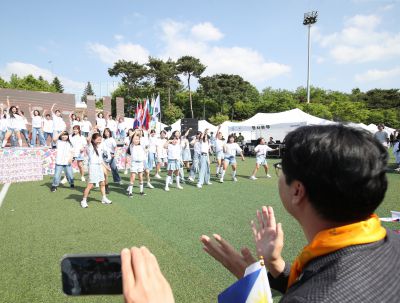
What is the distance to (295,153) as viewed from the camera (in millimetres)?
963

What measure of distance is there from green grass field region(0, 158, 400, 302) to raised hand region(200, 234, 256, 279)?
1881mm

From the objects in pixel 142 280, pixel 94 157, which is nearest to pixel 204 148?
pixel 94 157

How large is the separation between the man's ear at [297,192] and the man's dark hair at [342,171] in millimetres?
16

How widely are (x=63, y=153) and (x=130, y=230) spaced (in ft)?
16.2

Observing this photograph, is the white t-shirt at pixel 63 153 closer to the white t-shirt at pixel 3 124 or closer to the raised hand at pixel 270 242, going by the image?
the white t-shirt at pixel 3 124

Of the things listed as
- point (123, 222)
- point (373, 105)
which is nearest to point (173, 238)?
point (123, 222)

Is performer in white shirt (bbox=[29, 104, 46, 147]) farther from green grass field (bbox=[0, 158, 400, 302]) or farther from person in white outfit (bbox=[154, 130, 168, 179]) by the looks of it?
person in white outfit (bbox=[154, 130, 168, 179])

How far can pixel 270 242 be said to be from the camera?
4.76 ft

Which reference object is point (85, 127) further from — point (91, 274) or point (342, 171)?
point (342, 171)

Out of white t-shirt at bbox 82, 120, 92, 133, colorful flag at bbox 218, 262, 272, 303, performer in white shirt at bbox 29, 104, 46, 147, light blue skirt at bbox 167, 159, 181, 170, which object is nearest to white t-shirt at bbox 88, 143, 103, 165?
light blue skirt at bbox 167, 159, 181, 170

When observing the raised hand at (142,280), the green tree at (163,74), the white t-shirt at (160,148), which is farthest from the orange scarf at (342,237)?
the green tree at (163,74)

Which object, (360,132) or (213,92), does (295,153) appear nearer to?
(360,132)

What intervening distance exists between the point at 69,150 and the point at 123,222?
4.39 metres

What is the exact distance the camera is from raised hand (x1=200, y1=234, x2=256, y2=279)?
136 centimetres
